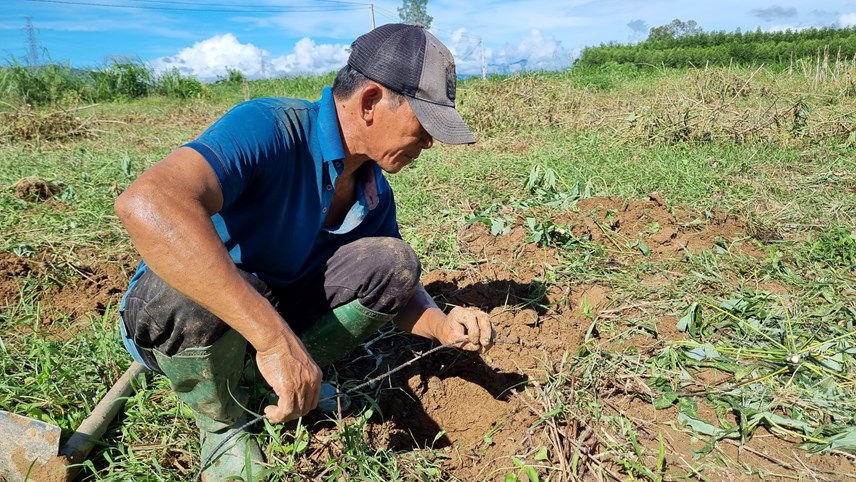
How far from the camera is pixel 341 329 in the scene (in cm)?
183

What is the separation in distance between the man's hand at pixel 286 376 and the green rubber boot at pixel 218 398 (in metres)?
0.27

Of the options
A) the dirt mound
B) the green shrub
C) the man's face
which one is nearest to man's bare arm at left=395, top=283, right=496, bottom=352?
the man's face

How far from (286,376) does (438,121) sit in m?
0.73

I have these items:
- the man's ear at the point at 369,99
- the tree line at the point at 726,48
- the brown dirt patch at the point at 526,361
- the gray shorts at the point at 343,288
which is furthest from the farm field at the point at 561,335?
the tree line at the point at 726,48

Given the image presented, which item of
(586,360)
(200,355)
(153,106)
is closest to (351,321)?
(200,355)

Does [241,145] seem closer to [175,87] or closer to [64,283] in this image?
[64,283]

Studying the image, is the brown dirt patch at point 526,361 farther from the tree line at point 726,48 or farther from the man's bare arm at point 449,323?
the tree line at point 726,48

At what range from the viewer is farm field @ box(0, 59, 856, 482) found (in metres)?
1.66

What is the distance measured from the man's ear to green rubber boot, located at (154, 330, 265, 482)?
25.6 inches

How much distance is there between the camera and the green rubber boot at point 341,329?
1.79 meters

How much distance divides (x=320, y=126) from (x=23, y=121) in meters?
6.04

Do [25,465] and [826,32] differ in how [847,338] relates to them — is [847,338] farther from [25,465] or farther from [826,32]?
[826,32]

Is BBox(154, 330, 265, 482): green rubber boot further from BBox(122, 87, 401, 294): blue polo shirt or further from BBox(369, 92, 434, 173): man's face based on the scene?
BBox(369, 92, 434, 173): man's face

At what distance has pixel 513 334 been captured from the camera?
2230 mm
